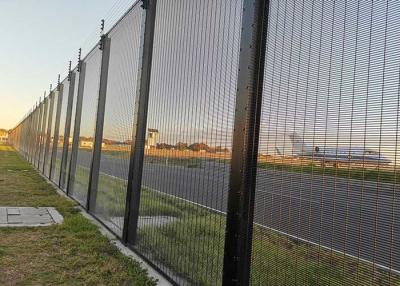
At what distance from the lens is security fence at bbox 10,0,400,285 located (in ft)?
7.79

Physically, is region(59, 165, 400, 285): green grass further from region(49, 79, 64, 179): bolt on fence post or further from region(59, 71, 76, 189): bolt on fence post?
Result: region(49, 79, 64, 179): bolt on fence post

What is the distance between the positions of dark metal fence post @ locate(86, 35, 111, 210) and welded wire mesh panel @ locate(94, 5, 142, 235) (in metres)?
0.21

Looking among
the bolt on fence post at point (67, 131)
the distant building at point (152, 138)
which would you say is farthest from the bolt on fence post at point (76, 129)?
the distant building at point (152, 138)

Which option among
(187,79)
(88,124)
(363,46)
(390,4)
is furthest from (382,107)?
(88,124)

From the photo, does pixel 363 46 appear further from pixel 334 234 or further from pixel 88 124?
pixel 88 124

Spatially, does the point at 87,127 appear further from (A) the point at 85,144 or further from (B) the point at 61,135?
(B) the point at 61,135

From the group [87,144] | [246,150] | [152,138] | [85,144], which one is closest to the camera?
[246,150]

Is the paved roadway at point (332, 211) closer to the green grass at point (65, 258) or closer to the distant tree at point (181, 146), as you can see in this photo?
the distant tree at point (181, 146)

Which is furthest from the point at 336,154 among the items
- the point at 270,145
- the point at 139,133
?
the point at 139,133

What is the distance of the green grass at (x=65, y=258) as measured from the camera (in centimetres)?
466

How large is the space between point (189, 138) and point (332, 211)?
88.6 inches

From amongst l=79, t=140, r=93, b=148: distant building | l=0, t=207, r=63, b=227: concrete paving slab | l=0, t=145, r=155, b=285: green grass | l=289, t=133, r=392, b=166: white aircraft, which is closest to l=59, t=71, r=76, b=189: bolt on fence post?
l=79, t=140, r=93, b=148: distant building

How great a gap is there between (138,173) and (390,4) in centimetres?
425

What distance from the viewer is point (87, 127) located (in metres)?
10.3
